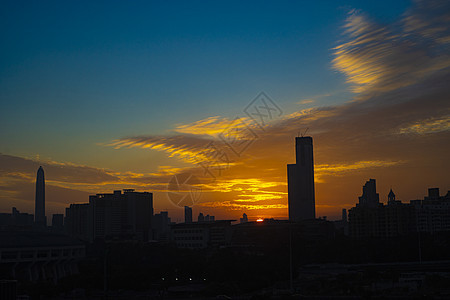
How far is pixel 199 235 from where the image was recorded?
4466 inches

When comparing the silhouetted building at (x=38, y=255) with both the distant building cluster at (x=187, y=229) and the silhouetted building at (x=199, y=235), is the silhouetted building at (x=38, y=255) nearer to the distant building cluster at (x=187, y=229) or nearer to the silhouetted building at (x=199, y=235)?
the distant building cluster at (x=187, y=229)

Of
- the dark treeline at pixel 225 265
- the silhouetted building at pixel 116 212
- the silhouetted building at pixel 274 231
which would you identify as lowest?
the dark treeline at pixel 225 265

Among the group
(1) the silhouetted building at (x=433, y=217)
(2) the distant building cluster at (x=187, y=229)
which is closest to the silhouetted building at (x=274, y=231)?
(2) the distant building cluster at (x=187, y=229)

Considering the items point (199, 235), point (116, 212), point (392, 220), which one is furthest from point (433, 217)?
point (116, 212)

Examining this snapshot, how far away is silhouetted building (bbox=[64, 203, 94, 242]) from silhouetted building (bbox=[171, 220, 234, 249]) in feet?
272

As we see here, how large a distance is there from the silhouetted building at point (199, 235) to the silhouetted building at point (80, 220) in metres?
82.8

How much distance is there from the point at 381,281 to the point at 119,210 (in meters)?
152

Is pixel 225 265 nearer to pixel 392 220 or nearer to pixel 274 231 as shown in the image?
pixel 274 231

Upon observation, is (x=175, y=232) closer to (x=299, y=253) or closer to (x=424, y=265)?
(x=299, y=253)

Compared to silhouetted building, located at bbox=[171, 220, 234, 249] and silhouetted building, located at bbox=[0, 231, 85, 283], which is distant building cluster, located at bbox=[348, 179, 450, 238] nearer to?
silhouetted building, located at bbox=[171, 220, 234, 249]

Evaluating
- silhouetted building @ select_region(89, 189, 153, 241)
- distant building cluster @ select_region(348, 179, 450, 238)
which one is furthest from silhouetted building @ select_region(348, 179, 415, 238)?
silhouetted building @ select_region(89, 189, 153, 241)

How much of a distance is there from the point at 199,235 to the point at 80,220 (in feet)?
313

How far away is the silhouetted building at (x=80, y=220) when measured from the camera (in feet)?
620

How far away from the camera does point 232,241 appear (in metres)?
114
